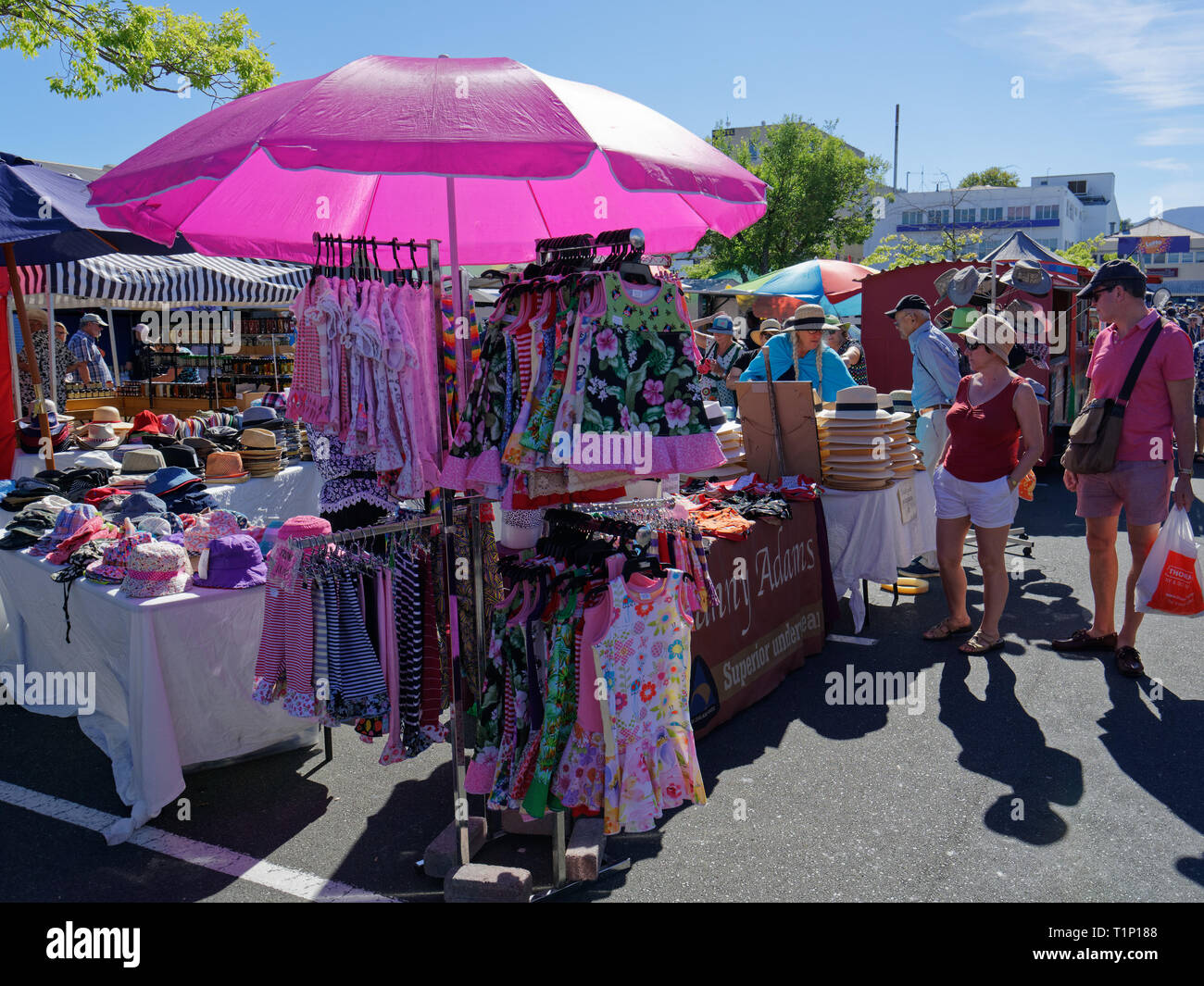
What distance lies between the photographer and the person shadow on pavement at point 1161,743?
387 cm

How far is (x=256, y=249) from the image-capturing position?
15.2 feet

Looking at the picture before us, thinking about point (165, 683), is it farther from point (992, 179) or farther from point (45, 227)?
point (992, 179)

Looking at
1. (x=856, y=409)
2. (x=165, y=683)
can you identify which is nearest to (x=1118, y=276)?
(x=856, y=409)

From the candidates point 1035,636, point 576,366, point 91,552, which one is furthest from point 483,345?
point 1035,636

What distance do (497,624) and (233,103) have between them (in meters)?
2.08

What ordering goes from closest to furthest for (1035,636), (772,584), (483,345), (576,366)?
(576,366) < (483,345) < (772,584) < (1035,636)

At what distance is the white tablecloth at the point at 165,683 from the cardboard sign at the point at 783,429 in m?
3.43

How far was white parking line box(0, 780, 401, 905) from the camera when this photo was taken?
3.34m

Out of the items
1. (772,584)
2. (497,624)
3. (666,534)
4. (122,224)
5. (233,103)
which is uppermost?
(233,103)

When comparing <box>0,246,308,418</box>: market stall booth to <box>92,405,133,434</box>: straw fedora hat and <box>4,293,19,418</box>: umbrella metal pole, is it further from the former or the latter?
<box>92,405,133,434</box>: straw fedora hat

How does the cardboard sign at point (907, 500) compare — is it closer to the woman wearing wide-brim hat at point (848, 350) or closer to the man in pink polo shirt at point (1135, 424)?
the man in pink polo shirt at point (1135, 424)

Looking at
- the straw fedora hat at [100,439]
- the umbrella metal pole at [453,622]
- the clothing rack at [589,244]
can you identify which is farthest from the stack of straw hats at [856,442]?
the straw fedora hat at [100,439]
